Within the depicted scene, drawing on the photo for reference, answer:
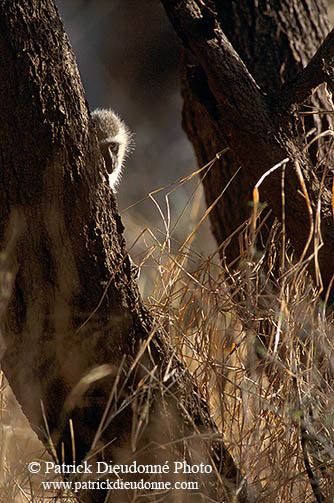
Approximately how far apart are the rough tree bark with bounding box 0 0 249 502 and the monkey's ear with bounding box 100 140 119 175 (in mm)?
1145

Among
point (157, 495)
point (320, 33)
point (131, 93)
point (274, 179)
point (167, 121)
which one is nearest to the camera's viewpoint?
point (157, 495)

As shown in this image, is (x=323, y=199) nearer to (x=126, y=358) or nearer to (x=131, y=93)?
(x=126, y=358)

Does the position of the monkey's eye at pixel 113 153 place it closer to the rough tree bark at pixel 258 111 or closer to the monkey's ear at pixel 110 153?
the monkey's ear at pixel 110 153

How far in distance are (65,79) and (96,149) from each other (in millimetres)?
166

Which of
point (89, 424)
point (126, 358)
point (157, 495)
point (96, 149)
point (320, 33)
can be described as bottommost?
point (157, 495)

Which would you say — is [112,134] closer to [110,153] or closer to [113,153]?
[113,153]

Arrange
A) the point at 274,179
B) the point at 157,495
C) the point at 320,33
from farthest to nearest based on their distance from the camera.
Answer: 1. the point at 320,33
2. the point at 274,179
3. the point at 157,495

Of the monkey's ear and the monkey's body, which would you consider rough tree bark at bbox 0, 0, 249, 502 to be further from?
the monkey's body

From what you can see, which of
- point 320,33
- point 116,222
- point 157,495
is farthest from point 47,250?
point 320,33

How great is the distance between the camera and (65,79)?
150 cm

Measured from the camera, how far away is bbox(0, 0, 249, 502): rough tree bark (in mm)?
1454

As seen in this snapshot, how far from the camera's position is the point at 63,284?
4.86 ft

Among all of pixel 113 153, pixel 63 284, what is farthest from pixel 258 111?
pixel 113 153

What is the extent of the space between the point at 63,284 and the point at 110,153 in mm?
1296
